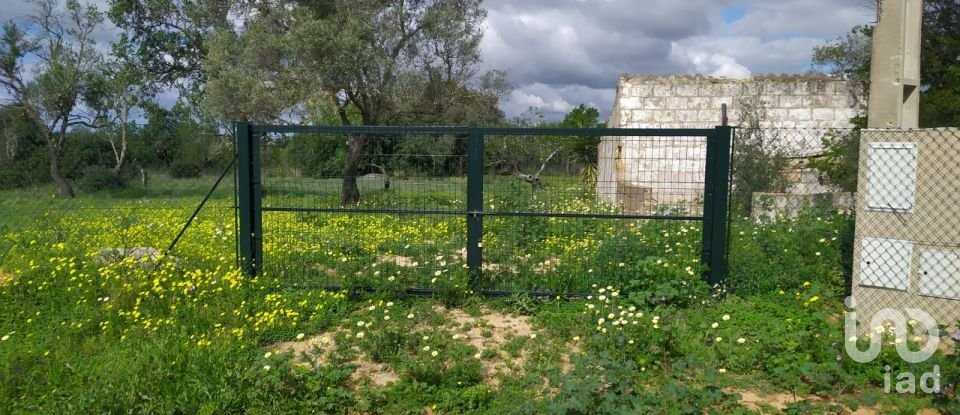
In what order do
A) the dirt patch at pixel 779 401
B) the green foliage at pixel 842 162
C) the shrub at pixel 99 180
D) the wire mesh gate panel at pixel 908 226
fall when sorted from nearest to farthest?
the dirt patch at pixel 779 401 → the wire mesh gate panel at pixel 908 226 → the green foliage at pixel 842 162 → the shrub at pixel 99 180

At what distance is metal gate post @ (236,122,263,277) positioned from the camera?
6602mm

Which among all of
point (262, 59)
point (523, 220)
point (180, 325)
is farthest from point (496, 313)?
point (262, 59)

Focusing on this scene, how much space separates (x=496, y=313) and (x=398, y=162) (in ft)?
5.90

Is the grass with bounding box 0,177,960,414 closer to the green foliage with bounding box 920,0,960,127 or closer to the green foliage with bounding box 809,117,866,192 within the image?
the green foliage with bounding box 809,117,866,192

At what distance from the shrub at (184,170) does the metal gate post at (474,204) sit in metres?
6.79

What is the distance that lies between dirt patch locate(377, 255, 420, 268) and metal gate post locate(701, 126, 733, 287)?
289 centimetres

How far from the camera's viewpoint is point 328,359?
4711 millimetres

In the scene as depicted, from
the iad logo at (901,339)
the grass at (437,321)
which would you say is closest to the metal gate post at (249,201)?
the grass at (437,321)

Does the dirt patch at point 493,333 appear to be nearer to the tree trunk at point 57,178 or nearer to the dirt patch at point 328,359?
the dirt patch at point 328,359

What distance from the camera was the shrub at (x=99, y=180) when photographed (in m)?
13.6

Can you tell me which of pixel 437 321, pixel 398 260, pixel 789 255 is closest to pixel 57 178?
pixel 398 260

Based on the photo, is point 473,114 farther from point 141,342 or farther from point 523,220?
point 141,342

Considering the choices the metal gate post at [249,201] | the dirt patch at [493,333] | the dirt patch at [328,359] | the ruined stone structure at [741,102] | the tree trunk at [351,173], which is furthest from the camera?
the ruined stone structure at [741,102]

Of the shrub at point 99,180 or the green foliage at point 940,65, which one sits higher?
the green foliage at point 940,65
